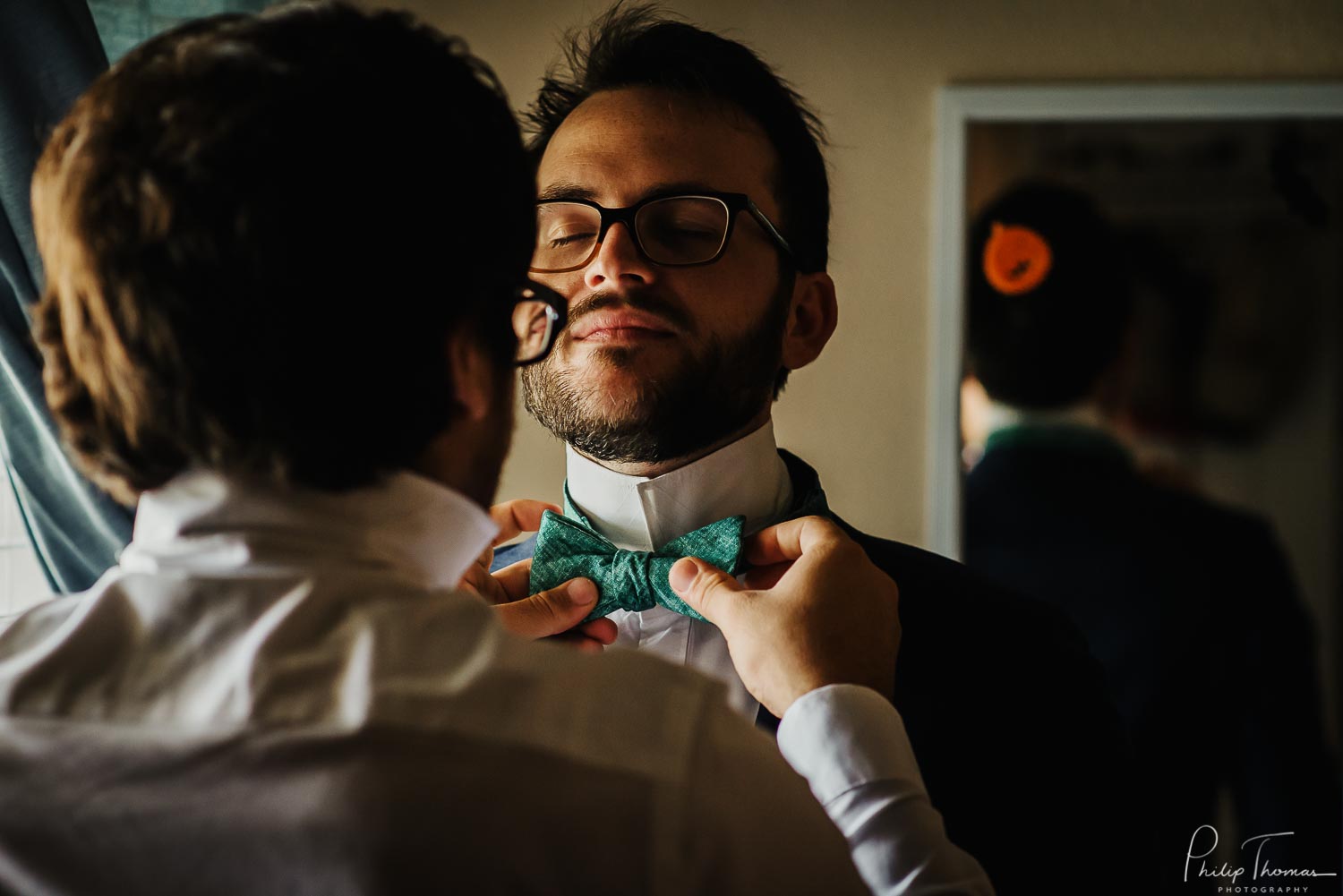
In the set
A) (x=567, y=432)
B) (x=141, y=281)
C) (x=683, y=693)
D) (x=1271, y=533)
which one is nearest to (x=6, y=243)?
(x=567, y=432)

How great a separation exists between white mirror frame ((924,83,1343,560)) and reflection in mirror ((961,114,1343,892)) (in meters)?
0.04

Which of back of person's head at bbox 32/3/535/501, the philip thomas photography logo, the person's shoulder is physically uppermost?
back of person's head at bbox 32/3/535/501

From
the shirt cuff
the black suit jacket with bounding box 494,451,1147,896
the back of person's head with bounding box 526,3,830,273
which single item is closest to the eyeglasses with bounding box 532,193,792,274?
the back of person's head with bounding box 526,3,830,273

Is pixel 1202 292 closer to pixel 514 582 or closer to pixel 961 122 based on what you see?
pixel 961 122

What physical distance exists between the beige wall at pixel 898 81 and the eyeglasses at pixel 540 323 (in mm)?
1689

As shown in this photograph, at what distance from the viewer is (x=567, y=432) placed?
1.36m

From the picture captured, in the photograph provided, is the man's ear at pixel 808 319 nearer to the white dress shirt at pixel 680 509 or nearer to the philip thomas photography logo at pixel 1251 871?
the white dress shirt at pixel 680 509

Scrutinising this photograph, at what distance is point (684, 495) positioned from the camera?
134 cm

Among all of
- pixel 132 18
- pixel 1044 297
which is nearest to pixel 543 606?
pixel 132 18

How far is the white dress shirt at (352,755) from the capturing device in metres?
0.53

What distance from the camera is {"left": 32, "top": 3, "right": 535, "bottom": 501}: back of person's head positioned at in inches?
21.9

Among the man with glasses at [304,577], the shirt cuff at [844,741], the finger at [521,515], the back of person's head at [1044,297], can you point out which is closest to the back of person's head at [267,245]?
the man with glasses at [304,577]

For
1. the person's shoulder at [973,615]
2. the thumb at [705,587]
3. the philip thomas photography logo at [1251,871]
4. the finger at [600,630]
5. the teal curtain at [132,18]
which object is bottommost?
the philip thomas photography logo at [1251,871]

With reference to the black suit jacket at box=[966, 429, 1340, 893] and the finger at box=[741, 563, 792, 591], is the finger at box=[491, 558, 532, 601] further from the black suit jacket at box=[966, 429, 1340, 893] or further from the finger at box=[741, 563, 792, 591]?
the black suit jacket at box=[966, 429, 1340, 893]
